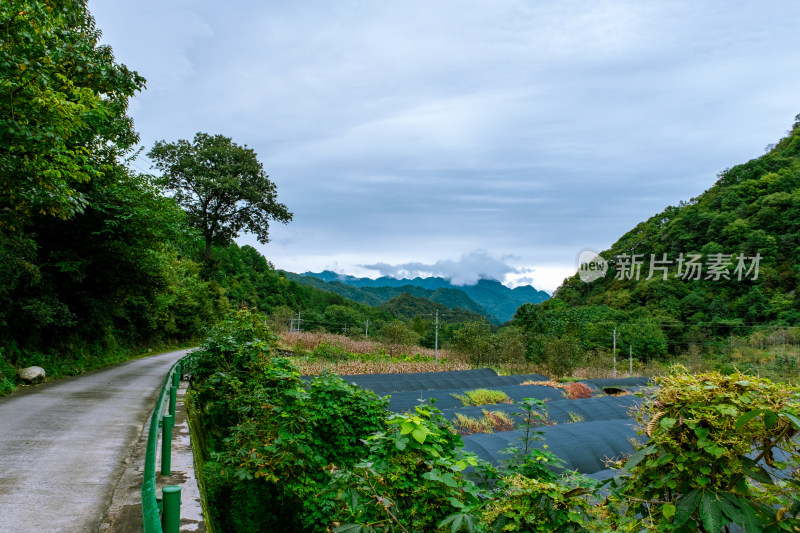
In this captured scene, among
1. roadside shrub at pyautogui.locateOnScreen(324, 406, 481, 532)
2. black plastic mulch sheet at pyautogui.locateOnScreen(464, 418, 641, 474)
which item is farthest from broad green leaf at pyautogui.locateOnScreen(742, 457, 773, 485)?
black plastic mulch sheet at pyautogui.locateOnScreen(464, 418, 641, 474)

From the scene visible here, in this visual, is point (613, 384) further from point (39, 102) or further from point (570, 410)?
point (39, 102)

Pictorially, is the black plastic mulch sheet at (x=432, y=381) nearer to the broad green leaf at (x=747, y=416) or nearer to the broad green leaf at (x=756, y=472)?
the broad green leaf at (x=756, y=472)

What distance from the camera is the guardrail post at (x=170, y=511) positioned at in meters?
2.21

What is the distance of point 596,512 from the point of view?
2.20m

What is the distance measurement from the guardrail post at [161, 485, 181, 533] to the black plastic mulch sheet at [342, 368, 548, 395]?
12.6 meters

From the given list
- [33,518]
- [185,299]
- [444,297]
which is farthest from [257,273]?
[444,297]

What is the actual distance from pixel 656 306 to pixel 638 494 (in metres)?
47.1

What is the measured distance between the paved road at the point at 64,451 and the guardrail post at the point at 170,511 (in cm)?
187

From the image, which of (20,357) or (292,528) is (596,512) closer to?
(292,528)

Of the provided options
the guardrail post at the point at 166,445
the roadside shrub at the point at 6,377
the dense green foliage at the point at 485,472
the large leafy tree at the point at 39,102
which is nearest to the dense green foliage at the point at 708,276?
the roadside shrub at the point at 6,377

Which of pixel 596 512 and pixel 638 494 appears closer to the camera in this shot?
pixel 638 494

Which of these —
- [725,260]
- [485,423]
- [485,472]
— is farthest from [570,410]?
[725,260]

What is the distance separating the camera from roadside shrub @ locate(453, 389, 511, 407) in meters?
13.5

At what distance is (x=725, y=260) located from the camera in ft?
143
